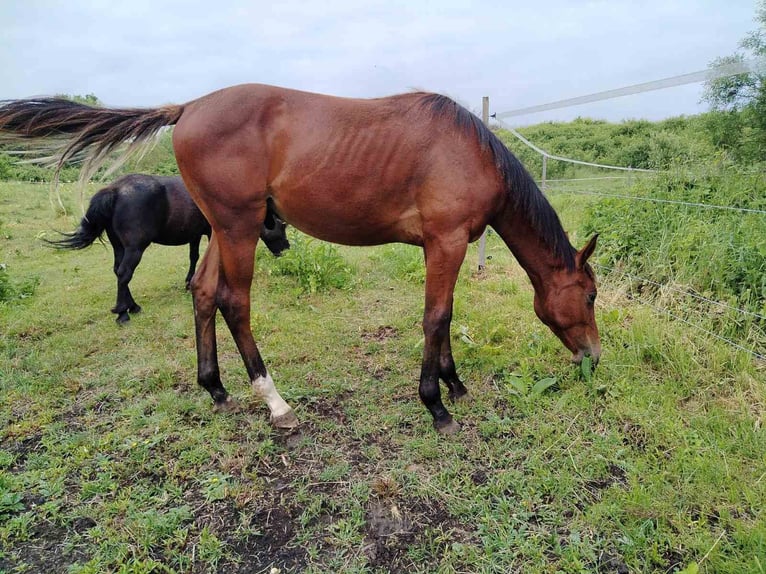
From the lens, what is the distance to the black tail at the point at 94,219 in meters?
4.66

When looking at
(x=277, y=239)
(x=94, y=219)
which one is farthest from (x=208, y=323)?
(x=277, y=239)

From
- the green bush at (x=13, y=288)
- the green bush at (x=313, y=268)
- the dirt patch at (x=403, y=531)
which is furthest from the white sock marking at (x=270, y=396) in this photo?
the green bush at (x=13, y=288)

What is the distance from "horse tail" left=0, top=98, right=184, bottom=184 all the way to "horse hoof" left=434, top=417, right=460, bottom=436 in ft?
8.15

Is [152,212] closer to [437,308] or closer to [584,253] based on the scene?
[437,308]

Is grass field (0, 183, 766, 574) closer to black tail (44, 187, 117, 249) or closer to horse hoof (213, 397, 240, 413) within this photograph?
horse hoof (213, 397, 240, 413)

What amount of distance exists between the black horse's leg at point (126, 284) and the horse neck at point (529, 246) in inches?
153

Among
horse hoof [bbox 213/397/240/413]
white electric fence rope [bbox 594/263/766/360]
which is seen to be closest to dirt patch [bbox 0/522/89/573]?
horse hoof [bbox 213/397/240/413]

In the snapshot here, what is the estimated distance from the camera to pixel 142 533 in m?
1.91

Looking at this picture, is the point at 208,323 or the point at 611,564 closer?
the point at 611,564

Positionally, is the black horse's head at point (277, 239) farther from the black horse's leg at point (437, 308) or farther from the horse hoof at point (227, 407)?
the black horse's leg at point (437, 308)

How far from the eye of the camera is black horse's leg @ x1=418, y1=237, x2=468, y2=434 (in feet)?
8.39

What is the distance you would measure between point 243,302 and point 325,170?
0.94 meters

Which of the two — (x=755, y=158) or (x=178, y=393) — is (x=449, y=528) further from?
(x=755, y=158)

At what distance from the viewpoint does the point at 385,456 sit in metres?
2.47
